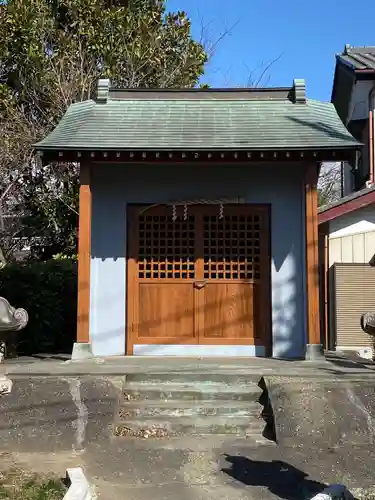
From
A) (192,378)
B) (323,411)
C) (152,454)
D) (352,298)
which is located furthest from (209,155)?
(152,454)

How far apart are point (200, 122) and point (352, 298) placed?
4.13 metres

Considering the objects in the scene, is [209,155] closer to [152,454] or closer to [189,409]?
[189,409]

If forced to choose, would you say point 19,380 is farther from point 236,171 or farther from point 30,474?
point 236,171

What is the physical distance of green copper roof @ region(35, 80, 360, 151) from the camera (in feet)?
28.4

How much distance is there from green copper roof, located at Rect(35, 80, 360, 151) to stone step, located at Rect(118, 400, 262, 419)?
3726 mm

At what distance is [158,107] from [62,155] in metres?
2.32

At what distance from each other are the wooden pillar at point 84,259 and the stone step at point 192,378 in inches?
68.5

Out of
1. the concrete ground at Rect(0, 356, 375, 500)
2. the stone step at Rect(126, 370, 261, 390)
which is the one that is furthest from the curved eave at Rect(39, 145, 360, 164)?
the stone step at Rect(126, 370, 261, 390)

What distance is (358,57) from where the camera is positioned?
1466cm

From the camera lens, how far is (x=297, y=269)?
9.49m

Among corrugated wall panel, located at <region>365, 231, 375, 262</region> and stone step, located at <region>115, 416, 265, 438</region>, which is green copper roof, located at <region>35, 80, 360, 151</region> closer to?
corrugated wall panel, located at <region>365, 231, 375, 262</region>

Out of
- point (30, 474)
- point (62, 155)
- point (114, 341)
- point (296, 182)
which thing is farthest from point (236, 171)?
point (30, 474)

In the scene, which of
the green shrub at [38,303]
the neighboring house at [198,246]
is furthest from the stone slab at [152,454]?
the green shrub at [38,303]

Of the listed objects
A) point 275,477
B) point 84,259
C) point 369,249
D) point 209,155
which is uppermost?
point 209,155
